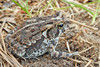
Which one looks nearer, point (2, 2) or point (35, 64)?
point (35, 64)

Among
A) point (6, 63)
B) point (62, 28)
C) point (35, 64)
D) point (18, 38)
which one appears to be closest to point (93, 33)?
point (62, 28)

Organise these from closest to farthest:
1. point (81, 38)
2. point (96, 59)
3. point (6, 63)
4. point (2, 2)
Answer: point (6, 63), point (96, 59), point (81, 38), point (2, 2)

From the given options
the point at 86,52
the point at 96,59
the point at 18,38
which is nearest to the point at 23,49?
the point at 18,38

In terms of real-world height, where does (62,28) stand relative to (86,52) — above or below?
above

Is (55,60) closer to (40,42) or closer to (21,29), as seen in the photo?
(40,42)

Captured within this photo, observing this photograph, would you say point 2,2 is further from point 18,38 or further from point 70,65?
point 70,65

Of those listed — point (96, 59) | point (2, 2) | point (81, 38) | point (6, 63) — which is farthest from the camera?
point (2, 2)

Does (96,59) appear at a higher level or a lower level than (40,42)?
lower

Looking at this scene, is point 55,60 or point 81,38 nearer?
point 55,60

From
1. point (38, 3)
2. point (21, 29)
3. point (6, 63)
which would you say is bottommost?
point (6, 63)
